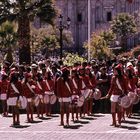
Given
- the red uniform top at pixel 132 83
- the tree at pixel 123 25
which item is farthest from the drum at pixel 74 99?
the tree at pixel 123 25

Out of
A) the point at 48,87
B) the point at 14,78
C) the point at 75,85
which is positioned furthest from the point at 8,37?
the point at 14,78

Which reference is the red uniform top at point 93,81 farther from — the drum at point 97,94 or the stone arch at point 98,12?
the stone arch at point 98,12

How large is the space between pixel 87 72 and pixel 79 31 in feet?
289

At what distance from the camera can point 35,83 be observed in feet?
64.2

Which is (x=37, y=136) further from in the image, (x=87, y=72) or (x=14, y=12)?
(x=14, y=12)

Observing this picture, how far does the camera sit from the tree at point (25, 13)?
108ft

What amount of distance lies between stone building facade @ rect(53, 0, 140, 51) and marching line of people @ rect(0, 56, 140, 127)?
263 feet

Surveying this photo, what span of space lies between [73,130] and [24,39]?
1756 centimetres

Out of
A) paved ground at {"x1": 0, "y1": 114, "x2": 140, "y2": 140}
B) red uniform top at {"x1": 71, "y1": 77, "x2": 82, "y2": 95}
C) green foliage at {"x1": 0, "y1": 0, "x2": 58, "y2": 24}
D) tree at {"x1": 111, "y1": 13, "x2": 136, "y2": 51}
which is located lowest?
paved ground at {"x1": 0, "y1": 114, "x2": 140, "y2": 140}

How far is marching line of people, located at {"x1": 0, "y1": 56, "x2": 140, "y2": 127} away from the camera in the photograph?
17141 millimetres

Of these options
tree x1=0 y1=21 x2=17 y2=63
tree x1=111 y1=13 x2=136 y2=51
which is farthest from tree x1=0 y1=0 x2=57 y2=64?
tree x1=111 y1=13 x2=136 y2=51

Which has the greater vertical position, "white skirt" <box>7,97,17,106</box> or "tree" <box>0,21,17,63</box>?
"tree" <box>0,21,17,63</box>

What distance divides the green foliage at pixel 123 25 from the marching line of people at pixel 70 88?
Answer: 67.2 metres

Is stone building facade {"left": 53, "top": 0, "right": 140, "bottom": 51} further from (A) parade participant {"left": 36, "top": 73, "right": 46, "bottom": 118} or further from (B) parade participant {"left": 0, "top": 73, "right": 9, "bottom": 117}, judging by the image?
(A) parade participant {"left": 36, "top": 73, "right": 46, "bottom": 118}
